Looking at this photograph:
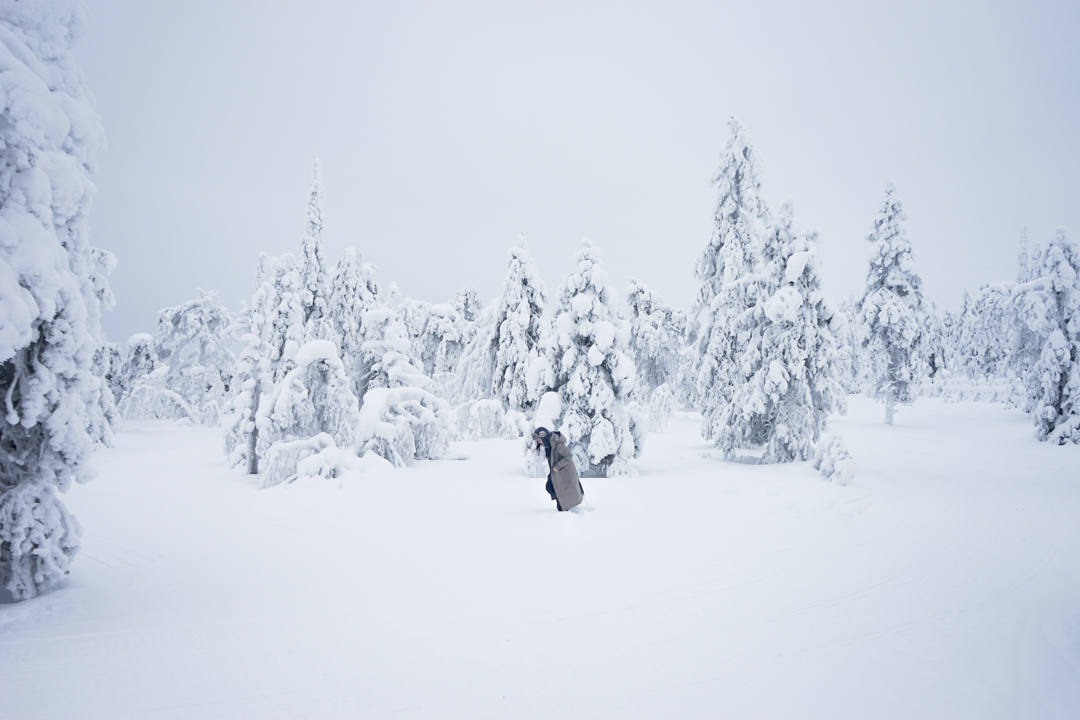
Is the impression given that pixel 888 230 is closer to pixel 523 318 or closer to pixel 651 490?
pixel 523 318

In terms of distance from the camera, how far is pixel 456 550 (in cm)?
738

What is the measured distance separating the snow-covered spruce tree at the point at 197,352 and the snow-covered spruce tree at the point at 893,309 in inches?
1548

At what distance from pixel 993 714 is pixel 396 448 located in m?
15.3

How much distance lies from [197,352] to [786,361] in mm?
36390

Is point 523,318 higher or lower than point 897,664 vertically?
higher

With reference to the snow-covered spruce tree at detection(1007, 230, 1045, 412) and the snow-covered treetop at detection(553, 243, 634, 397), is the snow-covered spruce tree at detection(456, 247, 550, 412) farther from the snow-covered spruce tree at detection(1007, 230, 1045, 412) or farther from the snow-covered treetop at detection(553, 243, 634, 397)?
the snow-covered spruce tree at detection(1007, 230, 1045, 412)

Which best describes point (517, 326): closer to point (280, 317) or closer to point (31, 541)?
point (280, 317)

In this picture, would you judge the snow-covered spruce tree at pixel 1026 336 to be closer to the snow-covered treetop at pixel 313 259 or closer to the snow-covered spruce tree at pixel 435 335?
the snow-covered treetop at pixel 313 259

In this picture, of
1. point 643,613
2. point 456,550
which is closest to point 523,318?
point 456,550

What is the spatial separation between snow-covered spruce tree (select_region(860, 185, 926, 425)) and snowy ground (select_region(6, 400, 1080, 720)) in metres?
18.6

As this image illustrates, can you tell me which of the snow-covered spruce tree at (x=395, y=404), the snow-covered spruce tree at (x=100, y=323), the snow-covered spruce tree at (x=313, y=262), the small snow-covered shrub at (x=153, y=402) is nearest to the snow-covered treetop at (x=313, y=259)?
the snow-covered spruce tree at (x=313, y=262)

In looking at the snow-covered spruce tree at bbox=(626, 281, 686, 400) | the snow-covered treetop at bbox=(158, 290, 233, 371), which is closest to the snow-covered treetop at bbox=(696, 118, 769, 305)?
the snow-covered spruce tree at bbox=(626, 281, 686, 400)

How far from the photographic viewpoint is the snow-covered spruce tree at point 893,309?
27500mm

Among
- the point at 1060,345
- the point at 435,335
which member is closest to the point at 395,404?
the point at 435,335
